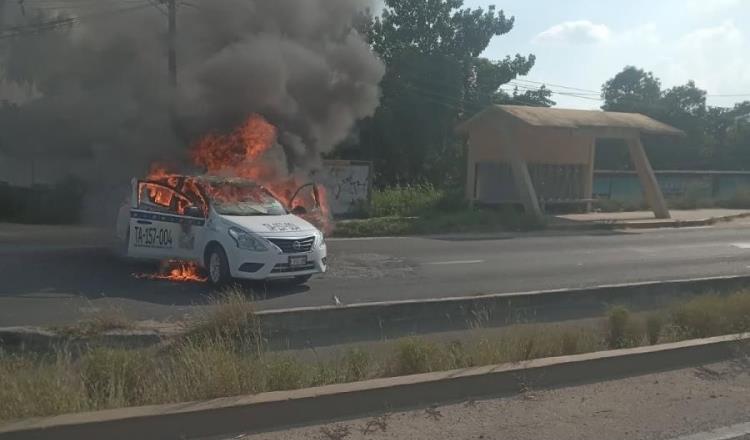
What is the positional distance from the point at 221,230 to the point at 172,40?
11.6 meters

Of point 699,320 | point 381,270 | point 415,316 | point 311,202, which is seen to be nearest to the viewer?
point 699,320

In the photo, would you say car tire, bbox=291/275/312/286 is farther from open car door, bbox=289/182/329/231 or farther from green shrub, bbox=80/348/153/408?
green shrub, bbox=80/348/153/408

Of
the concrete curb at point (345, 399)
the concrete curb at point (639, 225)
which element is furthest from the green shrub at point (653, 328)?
the concrete curb at point (639, 225)

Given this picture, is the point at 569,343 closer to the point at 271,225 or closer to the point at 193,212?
the point at 271,225

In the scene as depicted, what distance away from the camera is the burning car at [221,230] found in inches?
411

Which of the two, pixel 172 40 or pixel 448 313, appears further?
pixel 172 40

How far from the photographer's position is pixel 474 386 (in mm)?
5762

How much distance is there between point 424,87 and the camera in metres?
34.4

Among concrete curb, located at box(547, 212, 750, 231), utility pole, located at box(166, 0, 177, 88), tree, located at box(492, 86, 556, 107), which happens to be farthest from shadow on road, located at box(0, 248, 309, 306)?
tree, located at box(492, 86, 556, 107)

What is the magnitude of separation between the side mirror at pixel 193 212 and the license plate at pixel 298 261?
5.08ft

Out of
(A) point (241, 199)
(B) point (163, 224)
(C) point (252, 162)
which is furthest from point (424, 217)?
(B) point (163, 224)

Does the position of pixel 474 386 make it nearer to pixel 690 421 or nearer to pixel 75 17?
pixel 690 421

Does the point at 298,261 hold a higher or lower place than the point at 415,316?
higher

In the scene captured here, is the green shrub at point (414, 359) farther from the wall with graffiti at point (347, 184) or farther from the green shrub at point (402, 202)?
the green shrub at point (402, 202)
